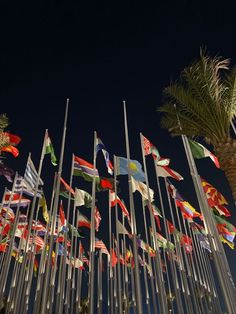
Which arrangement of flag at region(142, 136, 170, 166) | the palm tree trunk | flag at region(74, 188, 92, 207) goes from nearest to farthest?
the palm tree trunk
flag at region(142, 136, 170, 166)
flag at region(74, 188, 92, 207)

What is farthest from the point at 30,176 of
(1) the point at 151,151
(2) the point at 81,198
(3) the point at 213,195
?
(3) the point at 213,195

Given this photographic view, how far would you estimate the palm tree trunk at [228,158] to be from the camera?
38.9 feet

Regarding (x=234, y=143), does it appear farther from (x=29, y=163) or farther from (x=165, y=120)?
(x=29, y=163)

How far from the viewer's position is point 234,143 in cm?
1249

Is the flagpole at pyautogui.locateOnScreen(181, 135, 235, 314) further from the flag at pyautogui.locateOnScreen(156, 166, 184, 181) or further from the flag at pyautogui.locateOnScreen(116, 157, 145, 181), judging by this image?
the flag at pyautogui.locateOnScreen(116, 157, 145, 181)

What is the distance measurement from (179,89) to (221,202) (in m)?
9.22

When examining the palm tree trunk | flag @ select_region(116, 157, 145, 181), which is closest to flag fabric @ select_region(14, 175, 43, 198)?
flag @ select_region(116, 157, 145, 181)

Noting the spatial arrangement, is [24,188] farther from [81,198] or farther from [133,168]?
[133,168]

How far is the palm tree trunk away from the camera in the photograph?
11.9 m

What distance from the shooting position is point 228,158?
479 inches

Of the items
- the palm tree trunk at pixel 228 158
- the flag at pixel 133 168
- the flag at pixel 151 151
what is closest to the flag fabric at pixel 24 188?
the flag at pixel 133 168

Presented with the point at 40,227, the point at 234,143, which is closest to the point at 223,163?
the point at 234,143

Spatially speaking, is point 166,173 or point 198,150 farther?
point 166,173

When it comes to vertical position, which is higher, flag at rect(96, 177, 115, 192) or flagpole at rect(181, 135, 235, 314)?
flag at rect(96, 177, 115, 192)
